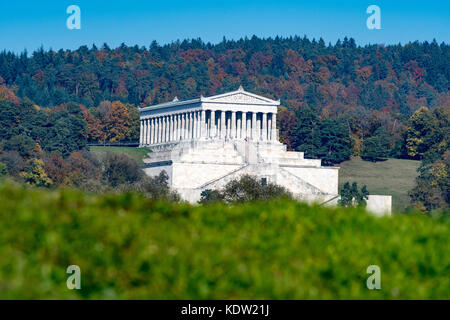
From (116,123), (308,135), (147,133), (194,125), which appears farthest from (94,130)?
(308,135)

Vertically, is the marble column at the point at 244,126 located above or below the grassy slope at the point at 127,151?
above

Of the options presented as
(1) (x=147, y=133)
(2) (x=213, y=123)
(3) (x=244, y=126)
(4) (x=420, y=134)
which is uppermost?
(2) (x=213, y=123)

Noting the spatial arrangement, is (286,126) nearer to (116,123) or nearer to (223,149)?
(116,123)

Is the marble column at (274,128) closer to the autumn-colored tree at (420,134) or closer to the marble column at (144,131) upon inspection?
the autumn-colored tree at (420,134)

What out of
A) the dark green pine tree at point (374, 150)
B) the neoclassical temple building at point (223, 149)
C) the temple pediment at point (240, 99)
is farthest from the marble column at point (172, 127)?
the dark green pine tree at point (374, 150)

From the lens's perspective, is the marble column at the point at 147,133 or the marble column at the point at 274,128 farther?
the marble column at the point at 147,133
